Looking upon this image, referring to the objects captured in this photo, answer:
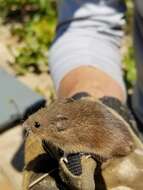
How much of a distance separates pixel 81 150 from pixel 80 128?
0.19ft

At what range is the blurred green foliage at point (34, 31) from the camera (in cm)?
382

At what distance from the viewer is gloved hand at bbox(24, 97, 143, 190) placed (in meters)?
1.53

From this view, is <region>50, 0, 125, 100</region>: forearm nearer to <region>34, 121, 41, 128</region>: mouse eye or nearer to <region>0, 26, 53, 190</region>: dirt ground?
<region>34, 121, 41, 128</region>: mouse eye

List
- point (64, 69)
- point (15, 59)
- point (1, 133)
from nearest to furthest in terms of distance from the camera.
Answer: point (64, 69) → point (1, 133) → point (15, 59)

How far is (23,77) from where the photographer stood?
3.76 m

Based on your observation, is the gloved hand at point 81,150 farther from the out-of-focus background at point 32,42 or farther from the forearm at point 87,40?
the out-of-focus background at point 32,42

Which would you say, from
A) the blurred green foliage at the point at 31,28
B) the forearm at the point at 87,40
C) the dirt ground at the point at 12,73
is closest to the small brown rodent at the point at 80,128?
the forearm at the point at 87,40

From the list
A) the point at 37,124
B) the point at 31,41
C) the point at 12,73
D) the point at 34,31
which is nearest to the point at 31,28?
the point at 34,31

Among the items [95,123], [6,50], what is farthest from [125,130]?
[6,50]

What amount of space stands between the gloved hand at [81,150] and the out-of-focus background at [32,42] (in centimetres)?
185

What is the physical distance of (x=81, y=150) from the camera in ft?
5.01

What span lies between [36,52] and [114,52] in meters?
1.60

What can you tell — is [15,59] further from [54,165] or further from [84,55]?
[54,165]

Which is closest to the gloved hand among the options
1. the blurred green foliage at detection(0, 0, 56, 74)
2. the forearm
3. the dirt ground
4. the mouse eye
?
the mouse eye
